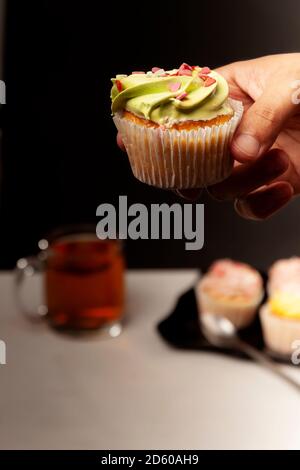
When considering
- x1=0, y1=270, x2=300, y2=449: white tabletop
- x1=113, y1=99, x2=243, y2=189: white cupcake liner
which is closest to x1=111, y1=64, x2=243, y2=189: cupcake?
x1=113, y1=99, x2=243, y2=189: white cupcake liner

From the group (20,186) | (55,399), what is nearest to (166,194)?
(20,186)

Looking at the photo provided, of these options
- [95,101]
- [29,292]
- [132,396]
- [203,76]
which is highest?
[95,101]

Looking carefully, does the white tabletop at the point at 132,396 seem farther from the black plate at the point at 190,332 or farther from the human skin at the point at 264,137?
the human skin at the point at 264,137

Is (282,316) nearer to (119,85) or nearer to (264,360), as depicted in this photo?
(264,360)

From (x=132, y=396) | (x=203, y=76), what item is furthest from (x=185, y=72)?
(x=132, y=396)

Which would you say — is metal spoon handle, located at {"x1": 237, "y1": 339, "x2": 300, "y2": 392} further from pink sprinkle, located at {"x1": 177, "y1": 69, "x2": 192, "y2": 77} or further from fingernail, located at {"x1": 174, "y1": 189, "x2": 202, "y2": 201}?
pink sprinkle, located at {"x1": 177, "y1": 69, "x2": 192, "y2": 77}
